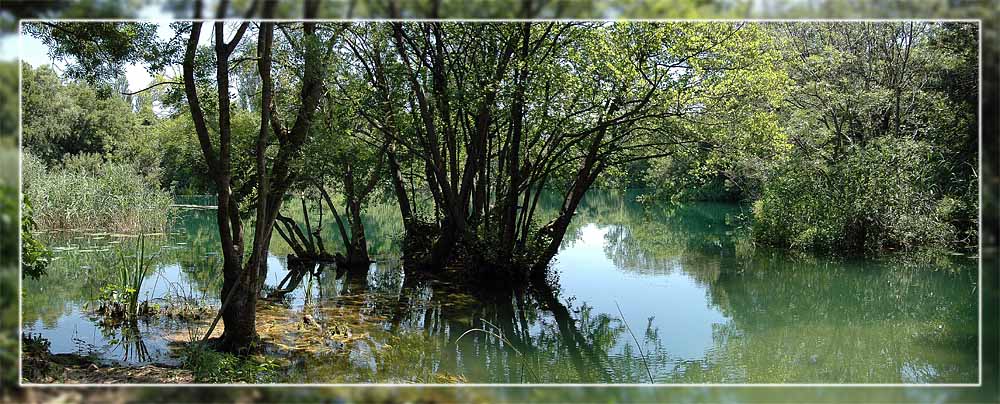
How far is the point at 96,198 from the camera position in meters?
11.0

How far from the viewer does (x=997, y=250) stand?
329 centimetres

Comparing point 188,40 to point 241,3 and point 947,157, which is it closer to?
point 241,3

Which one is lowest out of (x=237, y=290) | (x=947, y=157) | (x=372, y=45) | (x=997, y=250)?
(x=237, y=290)

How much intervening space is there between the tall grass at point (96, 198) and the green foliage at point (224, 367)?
616 cm

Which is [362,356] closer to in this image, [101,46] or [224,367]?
[224,367]

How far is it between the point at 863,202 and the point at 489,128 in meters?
6.32

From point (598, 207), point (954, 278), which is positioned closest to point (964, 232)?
point (954, 278)

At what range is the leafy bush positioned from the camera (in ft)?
35.3

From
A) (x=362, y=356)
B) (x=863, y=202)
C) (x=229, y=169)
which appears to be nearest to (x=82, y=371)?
(x=229, y=169)

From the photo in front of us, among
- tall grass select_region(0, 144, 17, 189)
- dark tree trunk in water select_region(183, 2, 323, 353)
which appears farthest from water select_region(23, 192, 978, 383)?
tall grass select_region(0, 144, 17, 189)

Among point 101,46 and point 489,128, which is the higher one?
point 101,46

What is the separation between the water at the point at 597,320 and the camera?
5910mm

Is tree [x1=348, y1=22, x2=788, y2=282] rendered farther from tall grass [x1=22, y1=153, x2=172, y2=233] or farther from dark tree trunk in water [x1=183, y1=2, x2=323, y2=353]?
tall grass [x1=22, y1=153, x2=172, y2=233]

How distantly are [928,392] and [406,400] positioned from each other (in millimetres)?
2310
